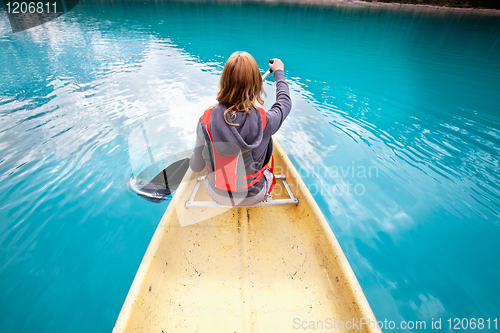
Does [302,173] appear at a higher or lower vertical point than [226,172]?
lower

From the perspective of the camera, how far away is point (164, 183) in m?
4.24

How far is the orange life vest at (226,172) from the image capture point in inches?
67.2

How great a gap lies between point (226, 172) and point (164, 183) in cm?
269

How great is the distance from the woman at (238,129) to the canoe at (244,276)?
0.56 meters

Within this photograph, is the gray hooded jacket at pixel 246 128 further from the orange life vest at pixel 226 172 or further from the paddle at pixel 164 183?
the paddle at pixel 164 183

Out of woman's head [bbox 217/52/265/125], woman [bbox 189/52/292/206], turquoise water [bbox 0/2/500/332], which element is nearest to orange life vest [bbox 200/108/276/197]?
woman [bbox 189/52/292/206]

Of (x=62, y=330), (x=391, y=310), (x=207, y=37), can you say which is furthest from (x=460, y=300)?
(x=207, y=37)

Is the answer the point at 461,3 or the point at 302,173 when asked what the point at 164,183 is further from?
the point at 461,3

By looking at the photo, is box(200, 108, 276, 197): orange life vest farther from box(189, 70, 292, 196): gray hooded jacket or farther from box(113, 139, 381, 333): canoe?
box(113, 139, 381, 333): canoe

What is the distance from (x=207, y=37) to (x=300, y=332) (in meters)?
18.1

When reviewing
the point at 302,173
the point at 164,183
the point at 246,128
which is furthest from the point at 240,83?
the point at 302,173

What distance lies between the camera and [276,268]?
2.27 metres

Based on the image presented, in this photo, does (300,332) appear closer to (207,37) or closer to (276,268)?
(276,268)

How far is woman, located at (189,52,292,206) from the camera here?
59.7 inches
